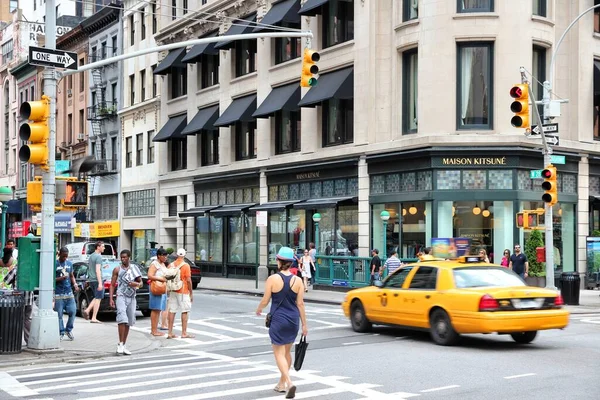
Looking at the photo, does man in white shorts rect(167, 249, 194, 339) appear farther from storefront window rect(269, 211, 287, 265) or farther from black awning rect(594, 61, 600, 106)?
black awning rect(594, 61, 600, 106)

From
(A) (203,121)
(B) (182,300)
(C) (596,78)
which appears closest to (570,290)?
(C) (596,78)

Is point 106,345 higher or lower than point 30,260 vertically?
lower

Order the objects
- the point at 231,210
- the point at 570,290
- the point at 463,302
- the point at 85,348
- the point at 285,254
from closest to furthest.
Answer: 1. the point at 285,254
2. the point at 463,302
3. the point at 85,348
4. the point at 570,290
5. the point at 231,210

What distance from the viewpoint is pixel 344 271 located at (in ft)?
108

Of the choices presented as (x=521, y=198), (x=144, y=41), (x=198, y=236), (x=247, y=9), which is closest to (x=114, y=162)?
(x=144, y=41)

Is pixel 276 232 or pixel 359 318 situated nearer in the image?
pixel 359 318

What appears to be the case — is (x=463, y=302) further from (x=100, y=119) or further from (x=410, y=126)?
(x=100, y=119)

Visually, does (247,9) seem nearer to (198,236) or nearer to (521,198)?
(198,236)

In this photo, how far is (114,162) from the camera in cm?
5844

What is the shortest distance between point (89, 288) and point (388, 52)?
16.2 meters

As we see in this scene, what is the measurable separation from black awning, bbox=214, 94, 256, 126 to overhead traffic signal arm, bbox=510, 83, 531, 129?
20.7m

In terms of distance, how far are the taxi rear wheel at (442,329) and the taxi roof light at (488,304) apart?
80 cm

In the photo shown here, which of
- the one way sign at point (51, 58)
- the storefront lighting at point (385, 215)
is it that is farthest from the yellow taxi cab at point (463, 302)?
the storefront lighting at point (385, 215)

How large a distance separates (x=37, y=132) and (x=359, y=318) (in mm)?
7514
